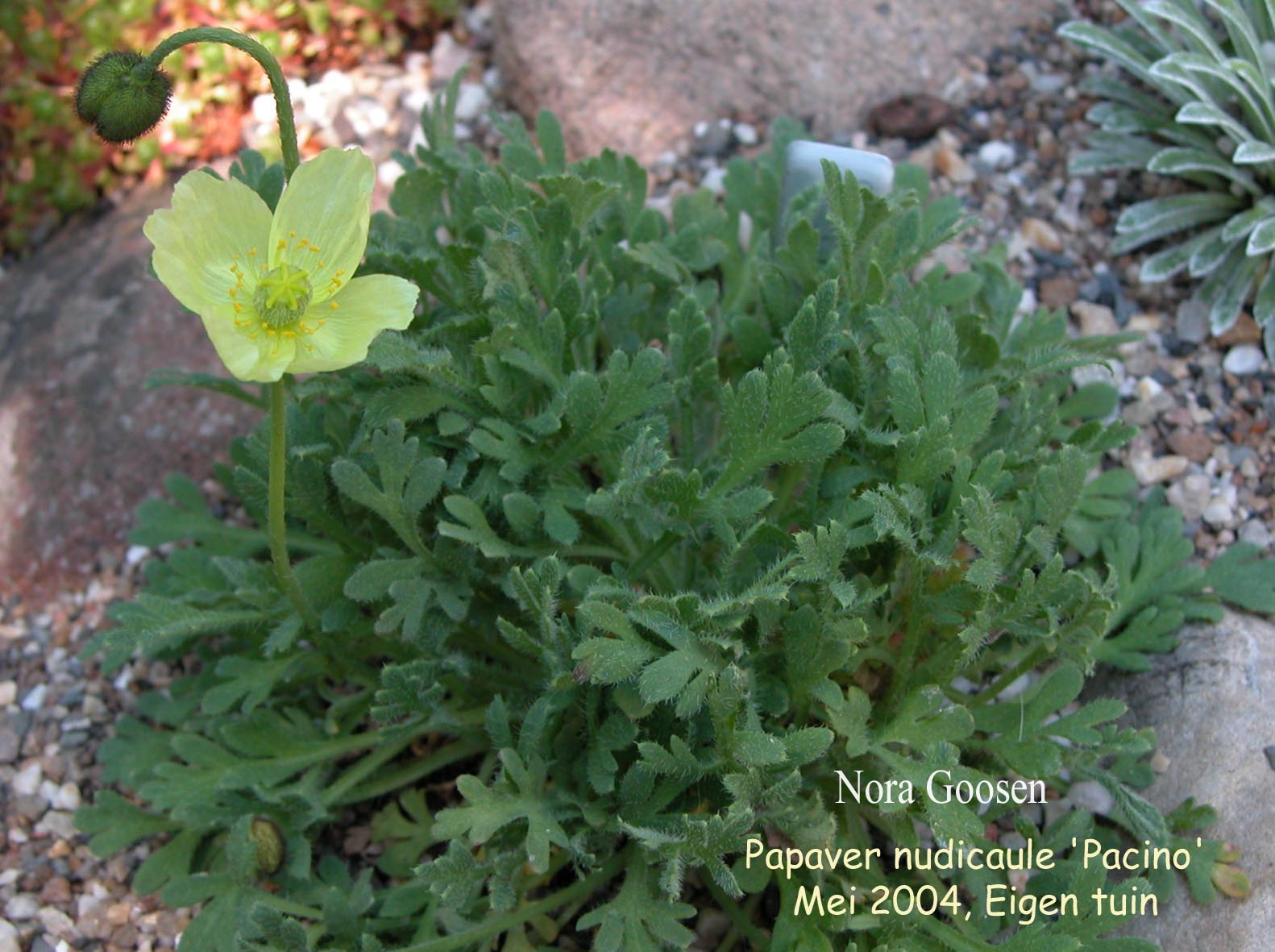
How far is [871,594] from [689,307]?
2.43 feet

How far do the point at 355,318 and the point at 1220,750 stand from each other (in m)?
2.08

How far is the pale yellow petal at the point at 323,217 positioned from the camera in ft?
6.95

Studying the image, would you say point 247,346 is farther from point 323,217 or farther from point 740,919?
point 740,919

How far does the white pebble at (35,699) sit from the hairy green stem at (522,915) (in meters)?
1.31

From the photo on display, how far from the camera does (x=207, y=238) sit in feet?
6.95

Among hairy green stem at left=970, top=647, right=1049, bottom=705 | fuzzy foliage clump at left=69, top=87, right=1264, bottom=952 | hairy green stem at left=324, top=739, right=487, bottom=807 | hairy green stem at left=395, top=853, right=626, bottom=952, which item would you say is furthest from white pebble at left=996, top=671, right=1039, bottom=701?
hairy green stem at left=324, top=739, right=487, bottom=807

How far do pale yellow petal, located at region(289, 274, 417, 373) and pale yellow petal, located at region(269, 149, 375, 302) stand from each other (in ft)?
0.09

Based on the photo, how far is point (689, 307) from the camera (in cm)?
264

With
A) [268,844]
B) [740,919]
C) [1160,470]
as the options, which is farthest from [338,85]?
[740,919]

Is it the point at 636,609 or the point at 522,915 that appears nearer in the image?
the point at 636,609

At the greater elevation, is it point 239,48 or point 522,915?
point 239,48

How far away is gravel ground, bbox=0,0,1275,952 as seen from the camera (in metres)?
2.88

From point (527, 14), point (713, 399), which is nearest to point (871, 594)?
point (713, 399)

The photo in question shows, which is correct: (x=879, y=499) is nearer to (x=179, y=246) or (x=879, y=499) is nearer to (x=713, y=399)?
(x=713, y=399)
